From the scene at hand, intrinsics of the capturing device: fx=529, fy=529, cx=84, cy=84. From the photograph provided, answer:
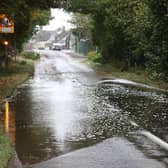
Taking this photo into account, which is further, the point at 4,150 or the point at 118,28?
the point at 118,28

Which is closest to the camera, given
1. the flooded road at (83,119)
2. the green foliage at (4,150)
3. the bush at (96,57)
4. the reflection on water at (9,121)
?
the green foliage at (4,150)

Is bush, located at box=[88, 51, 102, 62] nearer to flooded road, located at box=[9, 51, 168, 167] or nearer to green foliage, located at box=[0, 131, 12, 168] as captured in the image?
flooded road, located at box=[9, 51, 168, 167]

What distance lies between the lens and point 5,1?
680 inches

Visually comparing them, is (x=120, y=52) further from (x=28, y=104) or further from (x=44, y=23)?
(x=28, y=104)

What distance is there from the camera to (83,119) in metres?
14.5

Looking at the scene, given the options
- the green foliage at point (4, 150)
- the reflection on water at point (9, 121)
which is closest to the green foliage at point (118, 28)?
the reflection on water at point (9, 121)

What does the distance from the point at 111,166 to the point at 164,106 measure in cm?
916

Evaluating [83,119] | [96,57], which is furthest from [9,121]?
[96,57]

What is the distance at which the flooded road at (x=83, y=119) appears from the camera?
10.4 meters

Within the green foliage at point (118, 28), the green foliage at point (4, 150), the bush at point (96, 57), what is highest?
the green foliage at point (118, 28)

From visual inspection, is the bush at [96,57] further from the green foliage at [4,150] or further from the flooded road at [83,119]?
the green foliage at [4,150]

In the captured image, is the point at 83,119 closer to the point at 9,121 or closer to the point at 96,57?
the point at 9,121

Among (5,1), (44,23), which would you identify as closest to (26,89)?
(5,1)

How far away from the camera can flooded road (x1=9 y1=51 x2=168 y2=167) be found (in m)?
10.4
